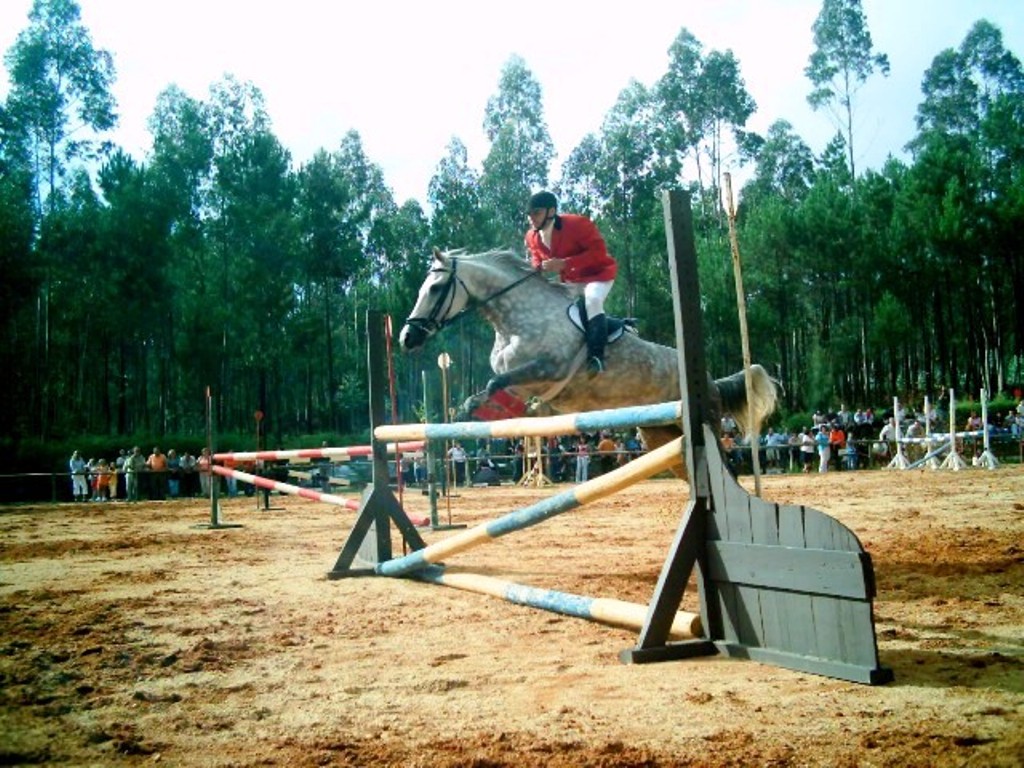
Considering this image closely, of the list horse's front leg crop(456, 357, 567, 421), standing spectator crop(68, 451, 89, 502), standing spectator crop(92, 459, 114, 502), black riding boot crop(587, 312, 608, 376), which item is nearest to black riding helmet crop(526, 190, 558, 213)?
black riding boot crop(587, 312, 608, 376)

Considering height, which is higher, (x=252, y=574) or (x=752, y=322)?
(x=752, y=322)

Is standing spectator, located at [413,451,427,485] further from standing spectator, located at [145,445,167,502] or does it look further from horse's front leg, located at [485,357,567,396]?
horse's front leg, located at [485,357,567,396]

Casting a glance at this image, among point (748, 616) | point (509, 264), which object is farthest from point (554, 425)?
point (509, 264)

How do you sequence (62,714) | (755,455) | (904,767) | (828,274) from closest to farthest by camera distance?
(904,767) → (62,714) → (755,455) → (828,274)

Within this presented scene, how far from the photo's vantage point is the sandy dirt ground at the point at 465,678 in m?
2.48

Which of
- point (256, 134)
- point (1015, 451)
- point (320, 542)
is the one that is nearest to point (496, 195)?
point (256, 134)

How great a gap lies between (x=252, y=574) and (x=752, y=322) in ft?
111

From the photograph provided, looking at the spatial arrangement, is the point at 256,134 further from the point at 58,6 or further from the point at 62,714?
the point at 62,714

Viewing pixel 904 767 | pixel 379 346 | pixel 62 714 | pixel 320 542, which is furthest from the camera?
pixel 320 542

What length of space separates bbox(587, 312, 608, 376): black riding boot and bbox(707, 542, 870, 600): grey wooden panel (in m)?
3.00

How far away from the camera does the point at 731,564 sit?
11.5ft

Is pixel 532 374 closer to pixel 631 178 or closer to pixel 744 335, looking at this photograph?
pixel 744 335

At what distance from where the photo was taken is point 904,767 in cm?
216

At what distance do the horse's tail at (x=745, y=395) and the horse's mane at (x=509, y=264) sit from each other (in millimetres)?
1523
